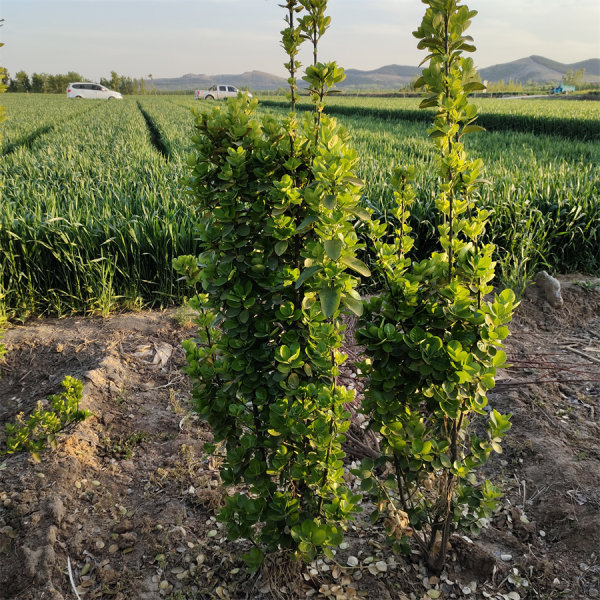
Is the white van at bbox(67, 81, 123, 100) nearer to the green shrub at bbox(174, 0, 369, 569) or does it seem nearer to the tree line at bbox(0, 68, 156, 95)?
the tree line at bbox(0, 68, 156, 95)

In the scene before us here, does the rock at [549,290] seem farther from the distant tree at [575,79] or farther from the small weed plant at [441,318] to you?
the distant tree at [575,79]

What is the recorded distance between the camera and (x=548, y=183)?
5520 mm

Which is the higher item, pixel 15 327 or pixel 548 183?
pixel 548 183

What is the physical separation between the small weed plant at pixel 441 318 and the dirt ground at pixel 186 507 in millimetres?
456

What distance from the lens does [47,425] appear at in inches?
99.2

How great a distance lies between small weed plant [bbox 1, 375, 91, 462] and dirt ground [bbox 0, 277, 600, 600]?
0.26ft

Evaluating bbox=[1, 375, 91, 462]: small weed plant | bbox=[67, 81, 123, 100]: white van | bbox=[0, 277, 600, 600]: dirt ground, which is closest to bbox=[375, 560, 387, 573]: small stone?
bbox=[0, 277, 600, 600]: dirt ground

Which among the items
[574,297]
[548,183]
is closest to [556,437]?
[574,297]

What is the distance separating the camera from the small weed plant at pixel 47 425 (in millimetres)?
2488

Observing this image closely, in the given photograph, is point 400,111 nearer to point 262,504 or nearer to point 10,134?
point 10,134

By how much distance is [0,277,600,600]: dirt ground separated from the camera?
2.00 meters

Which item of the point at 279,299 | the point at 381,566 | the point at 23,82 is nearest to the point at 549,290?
the point at 381,566

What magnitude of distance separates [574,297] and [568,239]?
108 cm

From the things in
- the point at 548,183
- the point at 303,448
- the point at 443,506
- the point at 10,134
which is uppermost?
the point at 10,134
